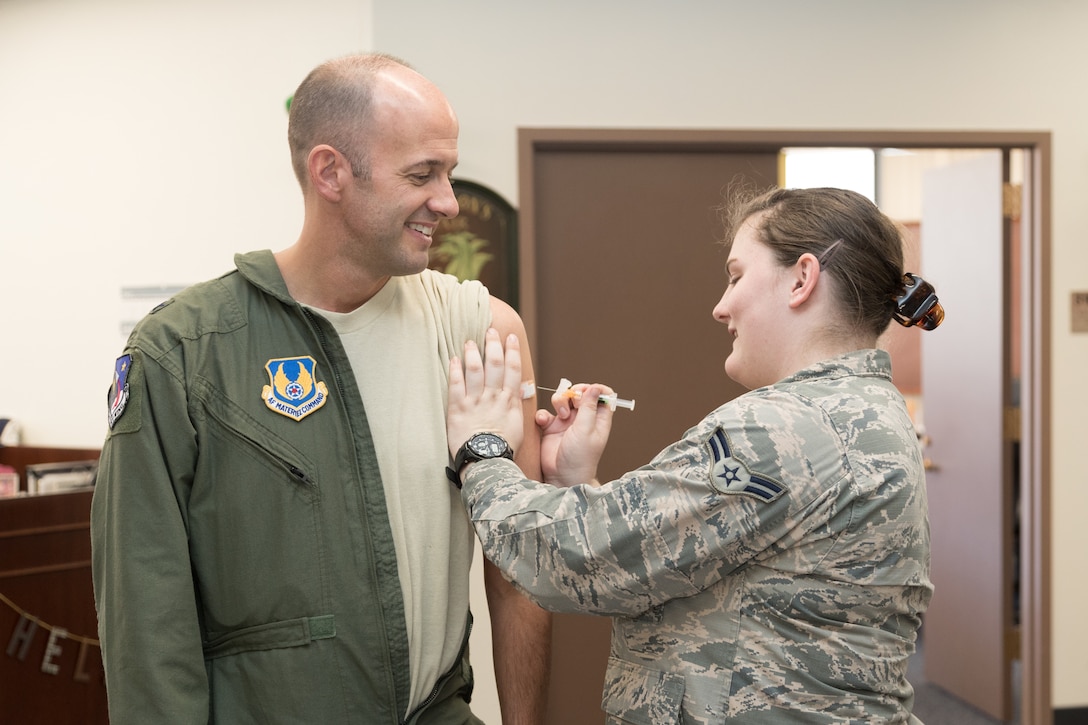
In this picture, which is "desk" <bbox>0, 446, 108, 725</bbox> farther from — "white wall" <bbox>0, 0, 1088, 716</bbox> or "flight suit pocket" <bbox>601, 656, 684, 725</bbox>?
"flight suit pocket" <bbox>601, 656, 684, 725</bbox>

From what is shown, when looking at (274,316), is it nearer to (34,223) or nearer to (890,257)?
(890,257)

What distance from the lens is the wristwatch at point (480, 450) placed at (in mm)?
1484

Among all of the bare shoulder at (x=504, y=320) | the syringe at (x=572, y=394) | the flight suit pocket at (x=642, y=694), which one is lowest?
the flight suit pocket at (x=642, y=694)

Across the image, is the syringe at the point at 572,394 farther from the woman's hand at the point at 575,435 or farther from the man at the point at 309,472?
the man at the point at 309,472

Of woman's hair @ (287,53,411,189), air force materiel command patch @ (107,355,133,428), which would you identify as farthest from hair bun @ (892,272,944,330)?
air force materiel command patch @ (107,355,133,428)

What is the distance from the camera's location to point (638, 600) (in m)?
1.37

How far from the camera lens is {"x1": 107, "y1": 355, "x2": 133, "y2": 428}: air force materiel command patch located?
132cm

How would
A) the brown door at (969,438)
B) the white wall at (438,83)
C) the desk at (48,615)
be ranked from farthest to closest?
the brown door at (969,438) → the white wall at (438,83) → the desk at (48,615)

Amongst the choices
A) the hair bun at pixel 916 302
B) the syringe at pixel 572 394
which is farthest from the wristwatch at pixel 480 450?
the hair bun at pixel 916 302

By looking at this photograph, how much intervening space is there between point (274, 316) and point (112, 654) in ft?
1.70

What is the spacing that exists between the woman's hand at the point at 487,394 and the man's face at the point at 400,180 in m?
0.19

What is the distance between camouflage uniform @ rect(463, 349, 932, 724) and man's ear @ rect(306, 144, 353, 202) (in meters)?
0.51

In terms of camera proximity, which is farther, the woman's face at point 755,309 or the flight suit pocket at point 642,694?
the woman's face at point 755,309

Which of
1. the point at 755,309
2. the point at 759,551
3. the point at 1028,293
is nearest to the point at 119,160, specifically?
the point at 755,309
